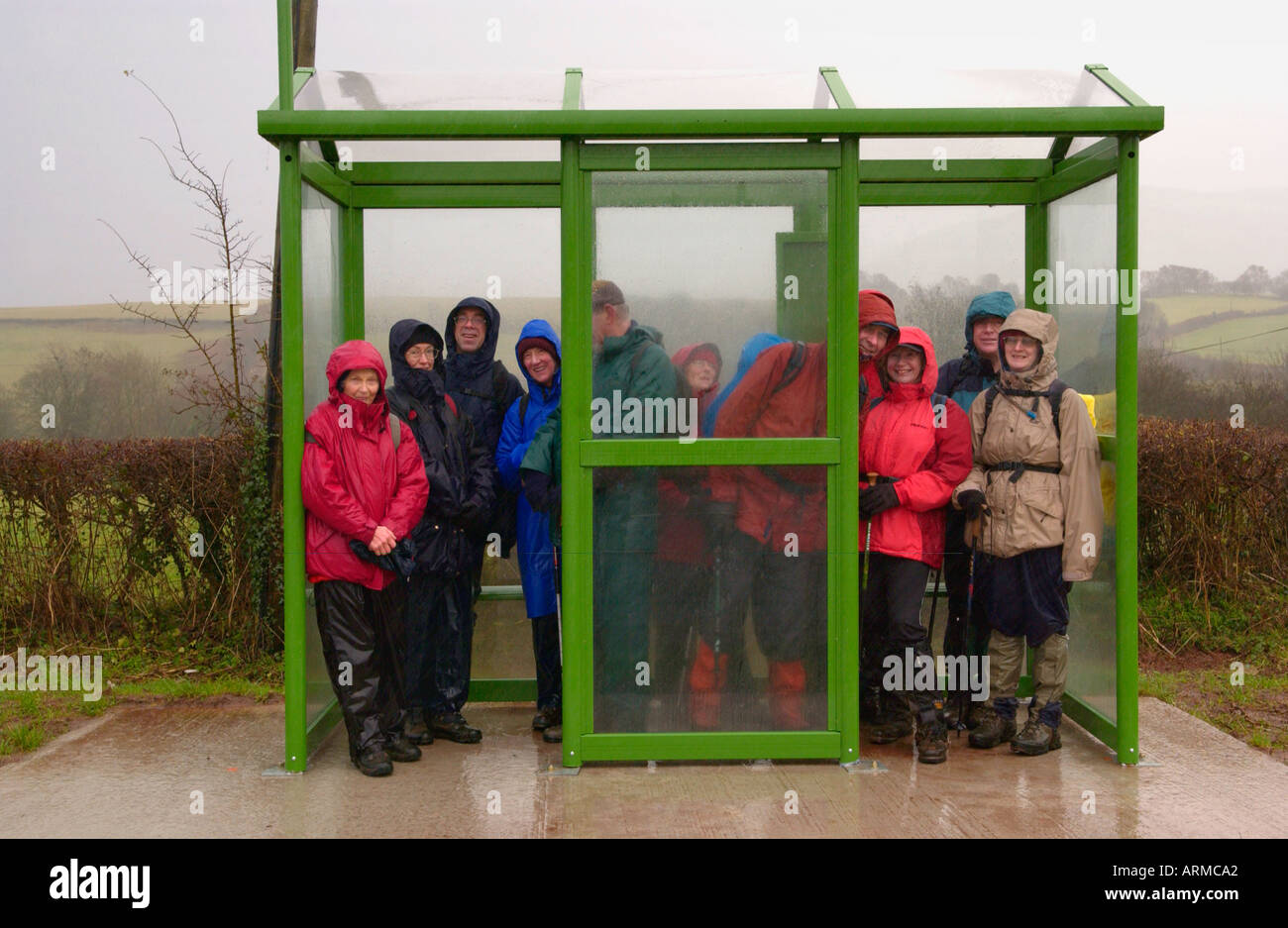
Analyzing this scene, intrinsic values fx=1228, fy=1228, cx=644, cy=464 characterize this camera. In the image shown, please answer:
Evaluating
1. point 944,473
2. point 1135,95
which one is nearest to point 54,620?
point 944,473

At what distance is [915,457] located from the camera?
479 cm

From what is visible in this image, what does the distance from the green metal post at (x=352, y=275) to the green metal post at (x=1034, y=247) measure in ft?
9.89

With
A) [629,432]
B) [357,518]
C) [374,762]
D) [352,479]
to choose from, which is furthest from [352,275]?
[374,762]

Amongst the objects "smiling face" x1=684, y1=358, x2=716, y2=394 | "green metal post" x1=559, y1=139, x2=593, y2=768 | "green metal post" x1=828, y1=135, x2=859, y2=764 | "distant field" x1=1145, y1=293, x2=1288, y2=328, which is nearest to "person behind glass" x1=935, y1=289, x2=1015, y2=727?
"green metal post" x1=828, y1=135, x2=859, y2=764

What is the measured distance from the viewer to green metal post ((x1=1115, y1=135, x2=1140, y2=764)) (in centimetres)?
Result: 459

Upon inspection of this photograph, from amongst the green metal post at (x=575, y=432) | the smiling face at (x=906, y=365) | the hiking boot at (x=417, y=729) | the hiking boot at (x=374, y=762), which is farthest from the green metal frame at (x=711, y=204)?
the hiking boot at (x=417, y=729)

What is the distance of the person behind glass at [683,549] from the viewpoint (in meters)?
4.57

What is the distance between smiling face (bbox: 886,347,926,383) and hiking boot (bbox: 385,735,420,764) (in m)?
2.38

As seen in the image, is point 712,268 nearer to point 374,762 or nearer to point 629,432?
point 629,432

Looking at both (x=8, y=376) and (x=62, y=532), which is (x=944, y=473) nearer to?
(x=62, y=532)

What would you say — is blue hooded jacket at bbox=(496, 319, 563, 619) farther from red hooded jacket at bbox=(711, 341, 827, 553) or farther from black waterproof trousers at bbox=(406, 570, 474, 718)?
red hooded jacket at bbox=(711, 341, 827, 553)

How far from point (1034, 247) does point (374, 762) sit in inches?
143
